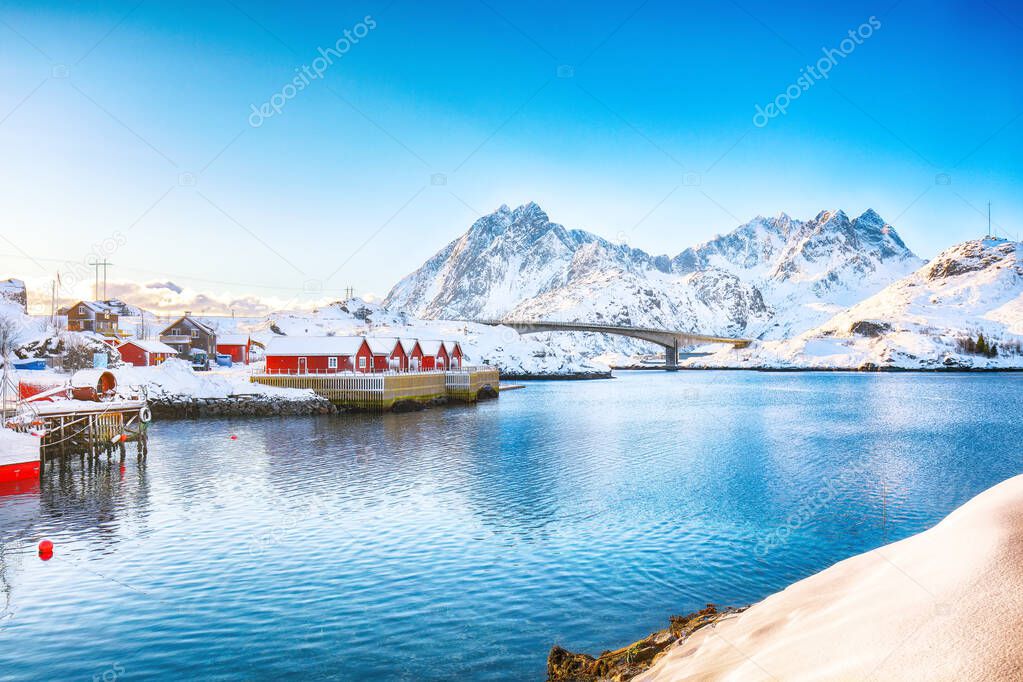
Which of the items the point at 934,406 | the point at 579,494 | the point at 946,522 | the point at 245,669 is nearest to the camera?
the point at 946,522

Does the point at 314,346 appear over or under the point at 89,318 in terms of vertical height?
under

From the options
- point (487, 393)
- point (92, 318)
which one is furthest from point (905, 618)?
point (92, 318)

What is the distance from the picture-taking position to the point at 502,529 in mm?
24828

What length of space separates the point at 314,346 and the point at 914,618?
3073 inches

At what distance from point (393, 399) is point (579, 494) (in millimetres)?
45586

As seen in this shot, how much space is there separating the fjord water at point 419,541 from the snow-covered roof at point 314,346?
28537 millimetres

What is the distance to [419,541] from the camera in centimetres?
2323

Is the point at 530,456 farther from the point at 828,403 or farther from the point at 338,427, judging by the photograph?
the point at 828,403

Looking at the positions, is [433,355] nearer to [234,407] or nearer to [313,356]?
[313,356]

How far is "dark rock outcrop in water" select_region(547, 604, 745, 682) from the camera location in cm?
1219

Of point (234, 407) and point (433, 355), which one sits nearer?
point (234, 407)

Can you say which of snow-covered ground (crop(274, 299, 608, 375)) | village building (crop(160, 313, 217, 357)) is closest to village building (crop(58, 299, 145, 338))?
village building (crop(160, 313, 217, 357))

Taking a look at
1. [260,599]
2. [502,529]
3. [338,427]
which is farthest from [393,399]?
[260,599]

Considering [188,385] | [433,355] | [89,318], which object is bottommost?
[188,385]
